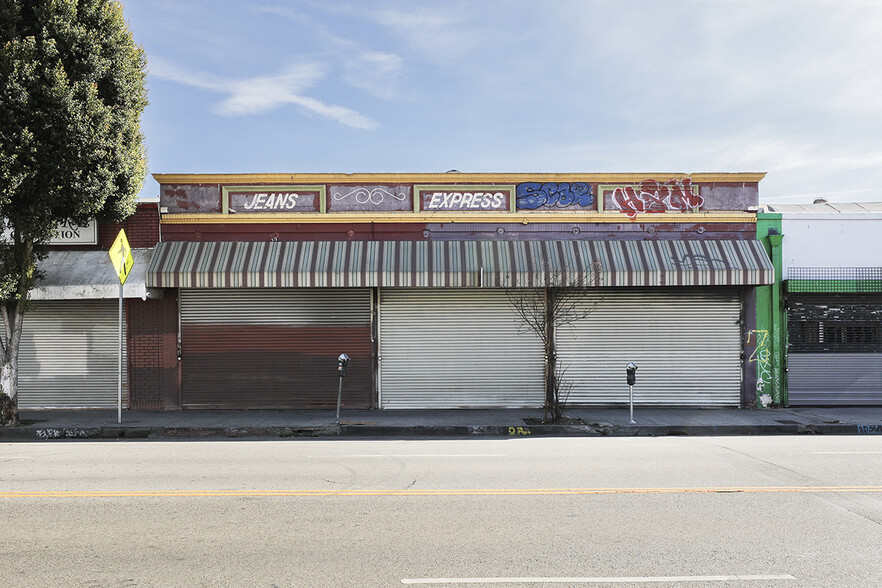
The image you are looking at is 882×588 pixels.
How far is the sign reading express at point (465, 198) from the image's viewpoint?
15.2 meters

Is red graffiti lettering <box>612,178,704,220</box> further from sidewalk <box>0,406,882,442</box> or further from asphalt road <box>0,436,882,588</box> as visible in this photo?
asphalt road <box>0,436,882,588</box>

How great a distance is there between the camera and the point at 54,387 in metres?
15.0

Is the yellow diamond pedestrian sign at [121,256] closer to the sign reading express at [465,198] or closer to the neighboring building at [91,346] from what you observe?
the neighboring building at [91,346]

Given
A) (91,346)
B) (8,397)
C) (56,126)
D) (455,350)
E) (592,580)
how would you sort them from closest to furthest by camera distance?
(592,580)
(56,126)
(8,397)
(91,346)
(455,350)

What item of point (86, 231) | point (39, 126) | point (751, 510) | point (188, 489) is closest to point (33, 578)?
point (188, 489)

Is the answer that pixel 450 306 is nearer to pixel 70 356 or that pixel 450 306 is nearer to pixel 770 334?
pixel 770 334

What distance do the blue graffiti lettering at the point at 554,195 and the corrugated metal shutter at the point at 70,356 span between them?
9.76 m

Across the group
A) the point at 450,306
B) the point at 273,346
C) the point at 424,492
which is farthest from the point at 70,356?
the point at 424,492

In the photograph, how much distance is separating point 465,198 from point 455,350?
358cm

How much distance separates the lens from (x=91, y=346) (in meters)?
14.9

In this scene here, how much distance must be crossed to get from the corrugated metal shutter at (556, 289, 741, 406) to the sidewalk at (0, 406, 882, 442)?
111cm

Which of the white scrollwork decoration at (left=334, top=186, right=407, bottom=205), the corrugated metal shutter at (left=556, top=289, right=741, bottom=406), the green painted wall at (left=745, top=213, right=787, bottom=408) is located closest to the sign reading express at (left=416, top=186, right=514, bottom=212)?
the white scrollwork decoration at (left=334, top=186, right=407, bottom=205)

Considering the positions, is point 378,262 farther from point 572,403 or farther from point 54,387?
point 54,387

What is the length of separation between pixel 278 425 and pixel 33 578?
25.8ft
